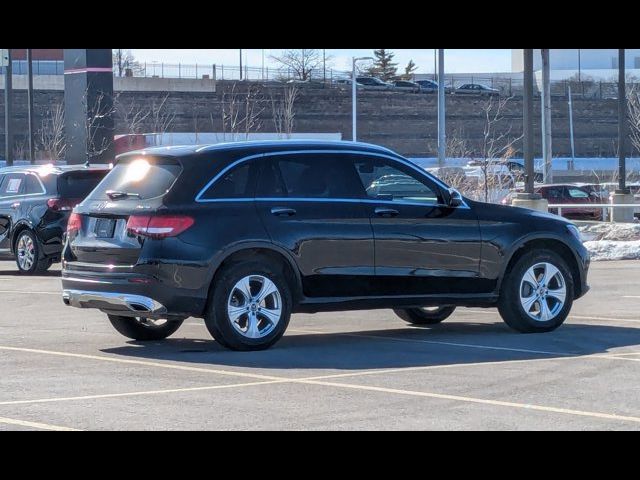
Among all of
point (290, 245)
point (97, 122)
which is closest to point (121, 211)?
point (290, 245)

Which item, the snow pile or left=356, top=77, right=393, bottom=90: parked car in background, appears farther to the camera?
left=356, top=77, right=393, bottom=90: parked car in background

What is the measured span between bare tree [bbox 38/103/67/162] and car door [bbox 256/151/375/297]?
33.6 metres

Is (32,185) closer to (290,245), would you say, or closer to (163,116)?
(290,245)

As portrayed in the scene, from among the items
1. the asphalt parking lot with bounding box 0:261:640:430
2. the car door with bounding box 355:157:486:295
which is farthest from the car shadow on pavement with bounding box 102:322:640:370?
the car door with bounding box 355:157:486:295

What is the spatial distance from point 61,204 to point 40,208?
0.37m

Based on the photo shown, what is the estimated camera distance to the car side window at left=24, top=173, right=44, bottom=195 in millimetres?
19969

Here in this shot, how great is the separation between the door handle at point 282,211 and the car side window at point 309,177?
0.16m

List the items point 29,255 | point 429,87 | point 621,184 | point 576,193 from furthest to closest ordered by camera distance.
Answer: point 429,87 → point 576,193 → point 621,184 → point 29,255

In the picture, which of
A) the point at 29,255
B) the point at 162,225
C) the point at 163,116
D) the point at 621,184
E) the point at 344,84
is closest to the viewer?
the point at 162,225

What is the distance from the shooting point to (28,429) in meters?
7.38

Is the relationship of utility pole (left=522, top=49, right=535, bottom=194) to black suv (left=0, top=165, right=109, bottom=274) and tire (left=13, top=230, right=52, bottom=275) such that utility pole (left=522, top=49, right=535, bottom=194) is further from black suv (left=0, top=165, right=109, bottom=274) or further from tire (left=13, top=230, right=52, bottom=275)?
tire (left=13, top=230, right=52, bottom=275)

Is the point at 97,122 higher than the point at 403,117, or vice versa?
the point at 403,117

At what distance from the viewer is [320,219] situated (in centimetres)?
1107
